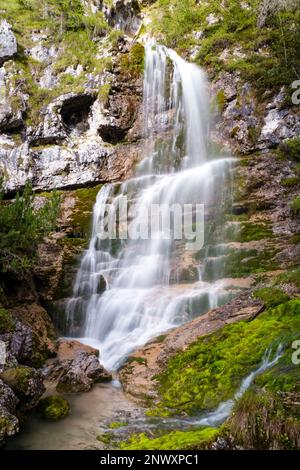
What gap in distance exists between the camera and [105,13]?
87.2 feet

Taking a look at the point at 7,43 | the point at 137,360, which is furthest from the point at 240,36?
the point at 137,360

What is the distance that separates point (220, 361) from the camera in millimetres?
7578

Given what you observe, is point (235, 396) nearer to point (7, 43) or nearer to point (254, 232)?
point (254, 232)

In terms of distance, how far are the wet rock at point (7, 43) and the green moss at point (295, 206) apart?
17507 millimetres

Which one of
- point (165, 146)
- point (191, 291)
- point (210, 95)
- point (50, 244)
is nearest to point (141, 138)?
point (165, 146)

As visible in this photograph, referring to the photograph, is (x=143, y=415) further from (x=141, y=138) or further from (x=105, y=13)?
(x=105, y=13)

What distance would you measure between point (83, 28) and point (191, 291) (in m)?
20.6

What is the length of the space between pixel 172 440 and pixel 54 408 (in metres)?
2.48

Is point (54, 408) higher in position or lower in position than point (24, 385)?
lower

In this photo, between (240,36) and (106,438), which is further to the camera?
(240,36)

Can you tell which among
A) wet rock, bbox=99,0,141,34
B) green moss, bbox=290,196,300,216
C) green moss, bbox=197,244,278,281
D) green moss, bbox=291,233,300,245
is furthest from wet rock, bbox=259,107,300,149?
wet rock, bbox=99,0,141,34

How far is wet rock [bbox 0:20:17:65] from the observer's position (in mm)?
21438

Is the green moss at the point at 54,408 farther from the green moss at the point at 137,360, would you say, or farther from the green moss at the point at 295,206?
the green moss at the point at 295,206

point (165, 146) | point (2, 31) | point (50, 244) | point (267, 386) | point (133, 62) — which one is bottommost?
point (267, 386)
